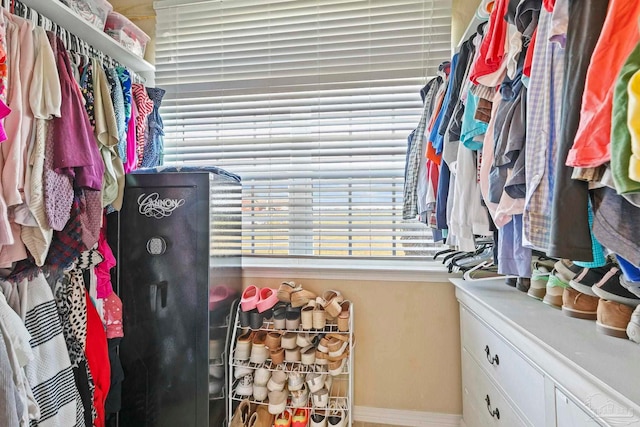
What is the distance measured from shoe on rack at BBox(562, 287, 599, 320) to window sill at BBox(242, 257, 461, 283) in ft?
2.67

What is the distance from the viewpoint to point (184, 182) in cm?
165

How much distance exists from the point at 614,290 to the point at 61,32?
2.37 meters

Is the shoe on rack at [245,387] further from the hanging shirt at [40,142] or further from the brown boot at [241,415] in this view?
the hanging shirt at [40,142]

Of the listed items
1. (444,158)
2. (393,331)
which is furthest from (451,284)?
(444,158)

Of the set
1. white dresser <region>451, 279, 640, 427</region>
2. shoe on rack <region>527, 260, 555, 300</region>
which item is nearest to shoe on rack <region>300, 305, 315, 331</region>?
white dresser <region>451, 279, 640, 427</region>

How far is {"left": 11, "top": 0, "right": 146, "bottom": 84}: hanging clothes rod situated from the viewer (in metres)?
1.40

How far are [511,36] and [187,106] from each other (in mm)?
2007

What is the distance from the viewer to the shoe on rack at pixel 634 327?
838 mm

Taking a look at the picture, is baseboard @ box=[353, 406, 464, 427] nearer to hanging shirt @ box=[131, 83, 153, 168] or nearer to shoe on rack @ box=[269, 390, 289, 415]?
shoe on rack @ box=[269, 390, 289, 415]

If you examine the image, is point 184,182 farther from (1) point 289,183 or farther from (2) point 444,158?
(2) point 444,158

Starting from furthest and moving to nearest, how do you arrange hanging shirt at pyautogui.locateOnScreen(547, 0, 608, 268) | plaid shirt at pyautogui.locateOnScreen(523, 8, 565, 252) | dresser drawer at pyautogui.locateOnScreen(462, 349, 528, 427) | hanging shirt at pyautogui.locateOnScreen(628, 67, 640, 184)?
dresser drawer at pyautogui.locateOnScreen(462, 349, 528, 427)
plaid shirt at pyautogui.locateOnScreen(523, 8, 565, 252)
hanging shirt at pyautogui.locateOnScreen(547, 0, 608, 268)
hanging shirt at pyautogui.locateOnScreen(628, 67, 640, 184)

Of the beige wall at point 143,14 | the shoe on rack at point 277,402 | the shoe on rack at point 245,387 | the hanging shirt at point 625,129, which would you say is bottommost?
the shoe on rack at point 277,402

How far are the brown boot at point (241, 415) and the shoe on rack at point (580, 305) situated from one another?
1535mm

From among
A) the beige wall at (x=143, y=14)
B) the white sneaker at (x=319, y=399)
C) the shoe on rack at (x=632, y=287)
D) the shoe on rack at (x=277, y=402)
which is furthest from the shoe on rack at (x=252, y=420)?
the beige wall at (x=143, y=14)
